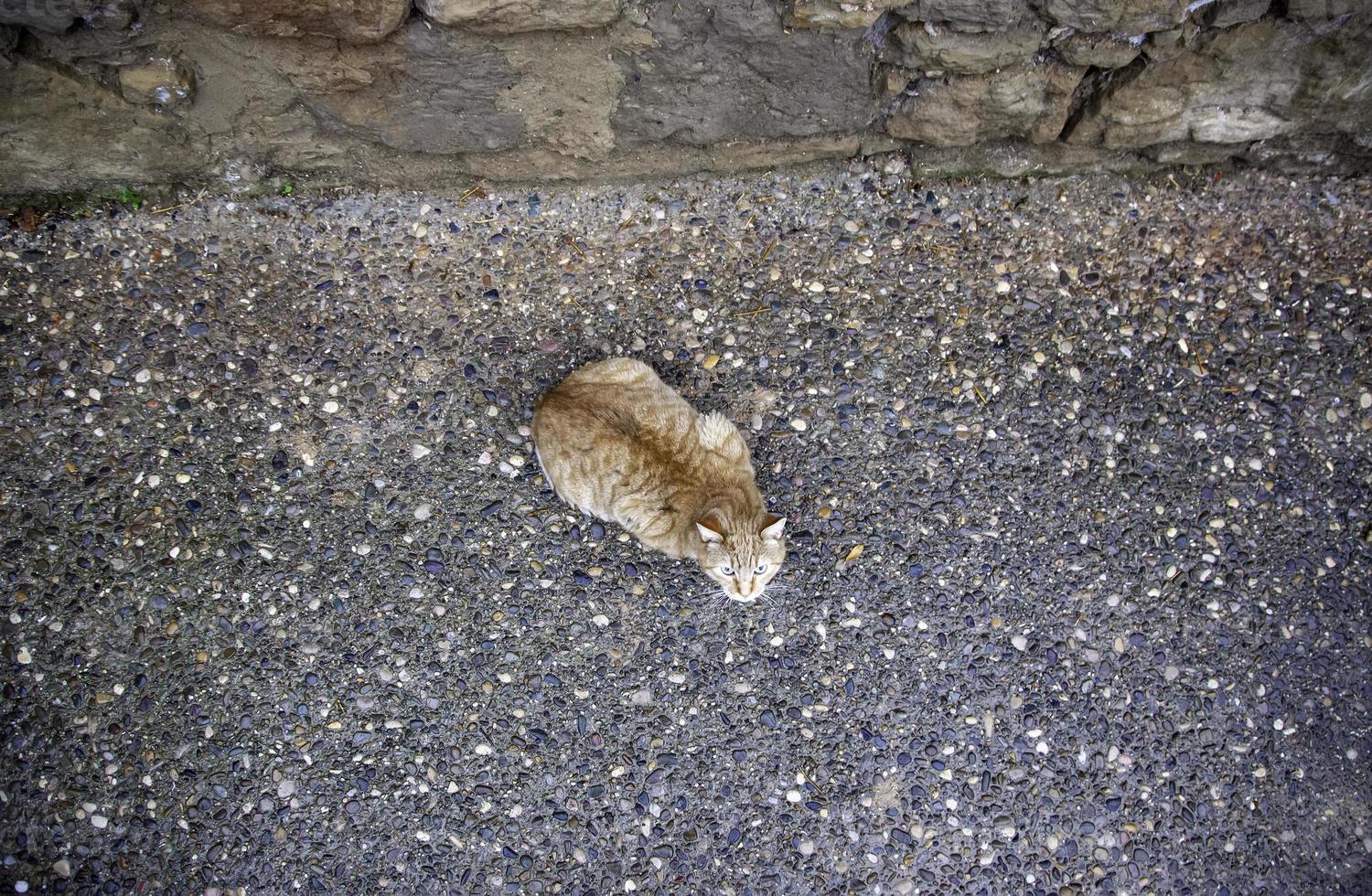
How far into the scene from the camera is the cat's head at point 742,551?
136 inches

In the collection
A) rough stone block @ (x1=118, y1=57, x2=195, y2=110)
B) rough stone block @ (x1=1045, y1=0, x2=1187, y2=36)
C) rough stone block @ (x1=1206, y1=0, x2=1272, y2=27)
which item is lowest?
rough stone block @ (x1=118, y1=57, x2=195, y2=110)

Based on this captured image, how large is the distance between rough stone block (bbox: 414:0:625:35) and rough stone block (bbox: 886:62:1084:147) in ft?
4.60

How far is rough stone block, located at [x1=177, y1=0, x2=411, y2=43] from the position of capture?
3.33m

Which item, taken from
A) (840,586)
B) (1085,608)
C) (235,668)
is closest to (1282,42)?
(1085,608)

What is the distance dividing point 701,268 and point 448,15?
4.76 feet

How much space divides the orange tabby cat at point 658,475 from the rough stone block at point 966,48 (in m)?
1.71

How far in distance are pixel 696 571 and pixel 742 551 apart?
1.24 feet

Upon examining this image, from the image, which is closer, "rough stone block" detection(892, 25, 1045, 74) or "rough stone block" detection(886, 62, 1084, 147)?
"rough stone block" detection(892, 25, 1045, 74)

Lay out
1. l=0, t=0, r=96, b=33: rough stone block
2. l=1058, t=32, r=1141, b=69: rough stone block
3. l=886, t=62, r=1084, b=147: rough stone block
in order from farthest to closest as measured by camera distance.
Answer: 1. l=886, t=62, r=1084, b=147: rough stone block
2. l=1058, t=32, r=1141, b=69: rough stone block
3. l=0, t=0, r=96, b=33: rough stone block

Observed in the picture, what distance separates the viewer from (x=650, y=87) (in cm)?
383

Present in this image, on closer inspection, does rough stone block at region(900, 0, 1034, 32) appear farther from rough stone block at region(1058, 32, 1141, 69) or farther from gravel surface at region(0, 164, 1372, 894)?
gravel surface at region(0, 164, 1372, 894)

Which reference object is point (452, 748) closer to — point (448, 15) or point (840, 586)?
point (840, 586)

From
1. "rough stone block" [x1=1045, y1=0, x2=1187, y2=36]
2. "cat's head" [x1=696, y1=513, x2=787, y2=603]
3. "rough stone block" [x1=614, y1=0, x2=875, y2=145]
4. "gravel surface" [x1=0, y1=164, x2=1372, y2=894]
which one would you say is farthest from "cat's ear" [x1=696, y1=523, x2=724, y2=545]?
"rough stone block" [x1=1045, y1=0, x2=1187, y2=36]

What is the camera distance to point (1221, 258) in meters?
4.25
